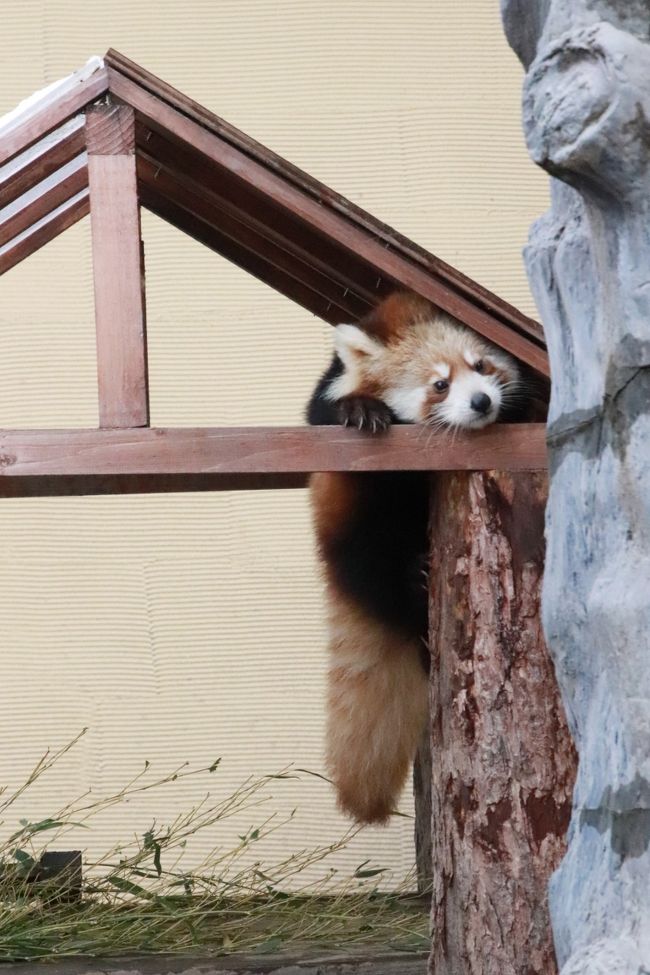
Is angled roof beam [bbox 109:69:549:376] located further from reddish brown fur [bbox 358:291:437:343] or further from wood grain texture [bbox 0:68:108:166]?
reddish brown fur [bbox 358:291:437:343]

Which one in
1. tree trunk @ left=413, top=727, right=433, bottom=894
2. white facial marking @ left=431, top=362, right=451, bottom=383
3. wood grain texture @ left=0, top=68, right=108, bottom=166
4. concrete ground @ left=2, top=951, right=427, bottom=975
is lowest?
concrete ground @ left=2, top=951, right=427, bottom=975

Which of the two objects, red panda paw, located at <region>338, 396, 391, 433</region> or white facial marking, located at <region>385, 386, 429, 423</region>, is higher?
white facial marking, located at <region>385, 386, 429, 423</region>

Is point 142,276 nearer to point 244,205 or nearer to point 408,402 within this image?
point 244,205

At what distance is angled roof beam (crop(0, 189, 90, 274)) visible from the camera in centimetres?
336

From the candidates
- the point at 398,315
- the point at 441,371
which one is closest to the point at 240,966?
the point at 441,371

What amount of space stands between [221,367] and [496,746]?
2125 mm

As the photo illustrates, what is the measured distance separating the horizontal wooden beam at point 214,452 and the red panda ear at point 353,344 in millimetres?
695

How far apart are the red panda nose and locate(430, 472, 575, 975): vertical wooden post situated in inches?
6.5

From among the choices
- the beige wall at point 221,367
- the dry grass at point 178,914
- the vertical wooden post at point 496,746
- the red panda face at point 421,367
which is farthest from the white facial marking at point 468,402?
the beige wall at point 221,367

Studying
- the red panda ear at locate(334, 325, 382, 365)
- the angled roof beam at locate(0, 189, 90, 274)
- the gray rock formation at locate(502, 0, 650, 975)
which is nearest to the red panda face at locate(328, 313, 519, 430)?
the red panda ear at locate(334, 325, 382, 365)

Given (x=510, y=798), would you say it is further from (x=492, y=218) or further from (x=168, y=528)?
(x=492, y=218)

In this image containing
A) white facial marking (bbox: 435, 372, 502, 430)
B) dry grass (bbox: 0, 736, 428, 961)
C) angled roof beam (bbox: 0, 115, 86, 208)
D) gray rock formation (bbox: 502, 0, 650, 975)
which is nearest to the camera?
gray rock formation (bbox: 502, 0, 650, 975)

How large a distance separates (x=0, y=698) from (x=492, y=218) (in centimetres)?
212

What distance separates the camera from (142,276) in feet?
8.87
